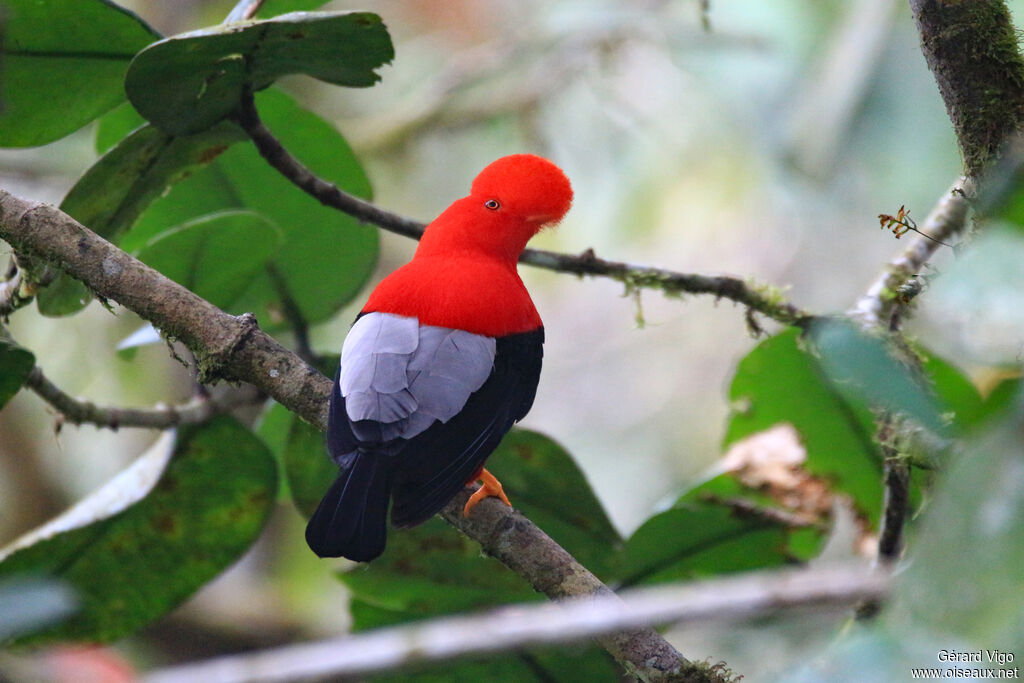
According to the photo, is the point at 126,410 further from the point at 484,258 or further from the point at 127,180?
the point at 484,258

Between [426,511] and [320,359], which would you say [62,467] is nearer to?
[320,359]

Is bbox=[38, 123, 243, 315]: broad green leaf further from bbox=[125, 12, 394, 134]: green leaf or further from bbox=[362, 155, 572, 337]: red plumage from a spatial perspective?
bbox=[362, 155, 572, 337]: red plumage

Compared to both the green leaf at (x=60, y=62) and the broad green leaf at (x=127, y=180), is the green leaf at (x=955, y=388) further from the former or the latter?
the green leaf at (x=60, y=62)

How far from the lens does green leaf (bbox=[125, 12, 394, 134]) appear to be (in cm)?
150

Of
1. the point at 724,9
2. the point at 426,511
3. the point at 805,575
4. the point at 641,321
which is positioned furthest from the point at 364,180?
the point at 724,9

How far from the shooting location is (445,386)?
5.08 ft

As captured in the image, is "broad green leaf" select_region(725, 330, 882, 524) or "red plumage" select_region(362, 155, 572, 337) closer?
"red plumage" select_region(362, 155, 572, 337)

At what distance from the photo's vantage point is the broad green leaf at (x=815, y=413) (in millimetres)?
2096

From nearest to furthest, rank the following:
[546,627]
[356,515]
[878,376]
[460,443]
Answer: [546,627] → [878,376] → [356,515] → [460,443]

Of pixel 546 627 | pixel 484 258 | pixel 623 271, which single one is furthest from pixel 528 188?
pixel 546 627

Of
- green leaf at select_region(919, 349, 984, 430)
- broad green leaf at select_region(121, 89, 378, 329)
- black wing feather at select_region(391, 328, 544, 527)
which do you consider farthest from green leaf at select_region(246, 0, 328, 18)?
green leaf at select_region(919, 349, 984, 430)

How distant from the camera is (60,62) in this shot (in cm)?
170

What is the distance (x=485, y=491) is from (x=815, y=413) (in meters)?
0.92

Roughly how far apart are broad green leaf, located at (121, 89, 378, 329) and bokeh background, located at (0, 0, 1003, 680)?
1428mm
